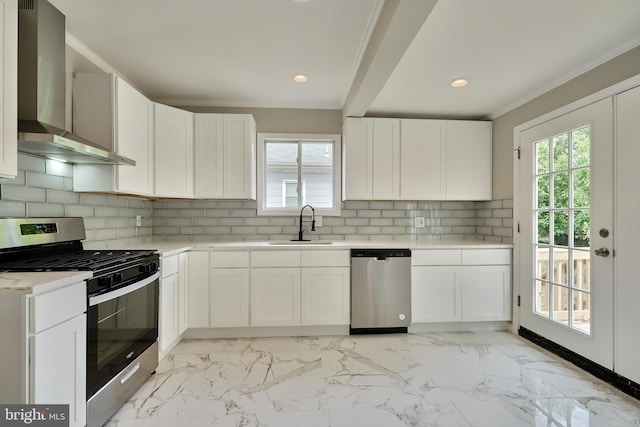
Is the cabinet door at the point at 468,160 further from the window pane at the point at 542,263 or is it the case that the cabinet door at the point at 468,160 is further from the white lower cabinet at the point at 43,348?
the white lower cabinet at the point at 43,348

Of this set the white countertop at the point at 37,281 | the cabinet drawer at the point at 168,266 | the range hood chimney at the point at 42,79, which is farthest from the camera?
the cabinet drawer at the point at 168,266

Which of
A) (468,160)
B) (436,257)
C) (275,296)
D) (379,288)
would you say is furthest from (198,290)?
(468,160)

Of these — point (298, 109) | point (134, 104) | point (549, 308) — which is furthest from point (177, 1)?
point (549, 308)

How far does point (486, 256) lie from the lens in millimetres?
2934

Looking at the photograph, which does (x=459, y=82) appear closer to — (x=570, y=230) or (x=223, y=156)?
(x=570, y=230)

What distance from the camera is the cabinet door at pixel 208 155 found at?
2996 mm

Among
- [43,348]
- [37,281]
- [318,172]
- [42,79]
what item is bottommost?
[43,348]

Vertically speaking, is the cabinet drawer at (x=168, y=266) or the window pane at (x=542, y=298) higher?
the cabinet drawer at (x=168, y=266)

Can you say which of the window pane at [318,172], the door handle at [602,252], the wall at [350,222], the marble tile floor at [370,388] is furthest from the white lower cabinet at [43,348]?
the door handle at [602,252]

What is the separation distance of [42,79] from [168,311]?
1.71 metres

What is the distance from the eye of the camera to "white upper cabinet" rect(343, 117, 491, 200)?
10.4ft

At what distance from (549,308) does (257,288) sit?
2.54m

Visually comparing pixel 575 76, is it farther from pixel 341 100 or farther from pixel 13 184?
pixel 13 184

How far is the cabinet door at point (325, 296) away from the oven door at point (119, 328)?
4.03 feet
